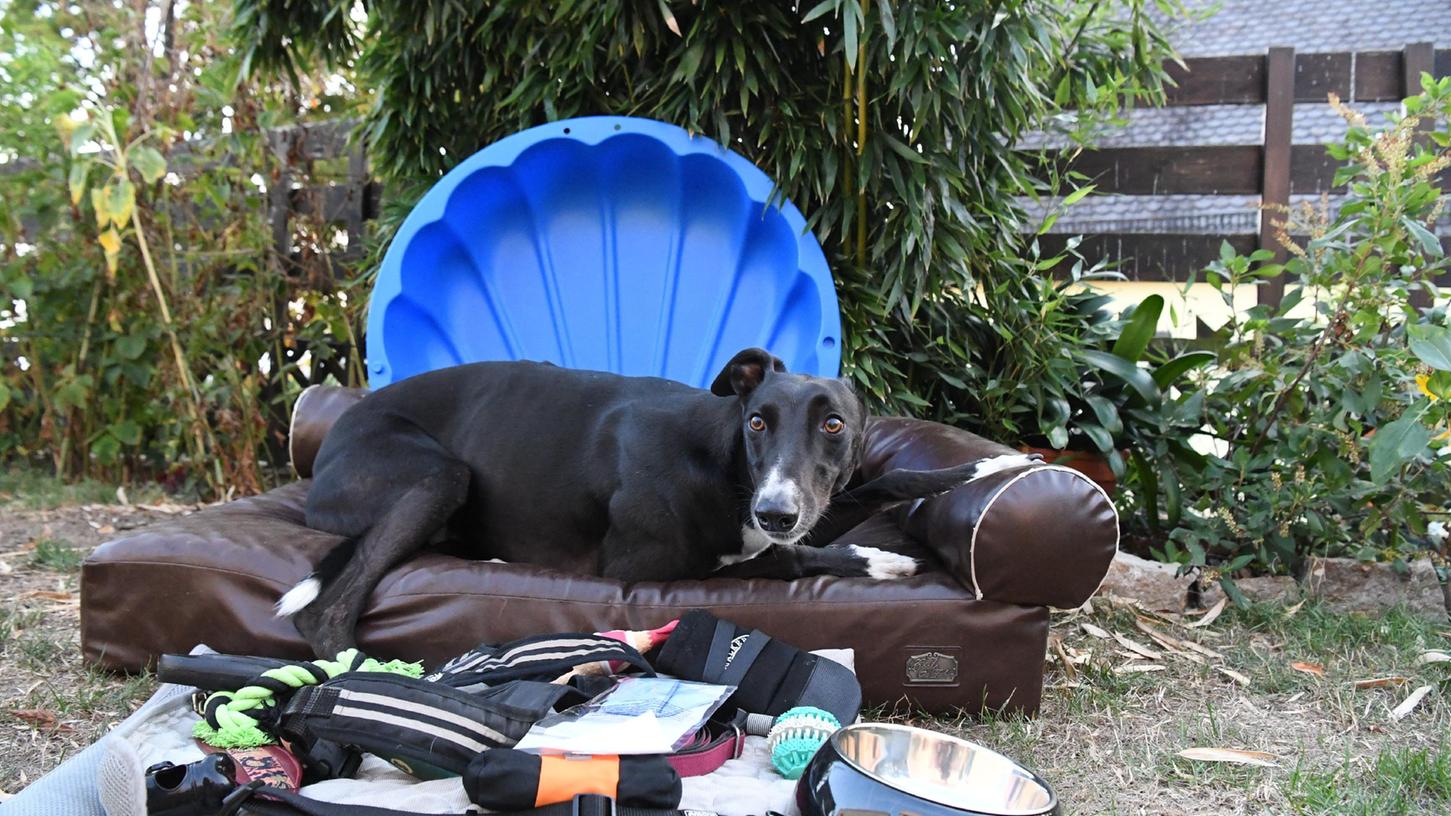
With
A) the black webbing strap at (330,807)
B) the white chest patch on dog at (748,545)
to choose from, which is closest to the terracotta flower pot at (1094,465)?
the white chest patch on dog at (748,545)

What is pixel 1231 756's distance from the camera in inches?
95.1

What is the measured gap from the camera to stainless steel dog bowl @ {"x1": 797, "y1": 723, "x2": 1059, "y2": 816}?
5.32ft

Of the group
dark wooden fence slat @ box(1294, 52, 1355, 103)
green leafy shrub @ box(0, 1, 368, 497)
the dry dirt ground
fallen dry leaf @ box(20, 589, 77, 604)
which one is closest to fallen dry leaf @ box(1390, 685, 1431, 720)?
the dry dirt ground

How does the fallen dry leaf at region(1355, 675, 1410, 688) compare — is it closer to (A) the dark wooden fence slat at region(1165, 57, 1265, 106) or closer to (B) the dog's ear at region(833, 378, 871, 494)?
(B) the dog's ear at region(833, 378, 871, 494)

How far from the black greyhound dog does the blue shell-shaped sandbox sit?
3.10 ft

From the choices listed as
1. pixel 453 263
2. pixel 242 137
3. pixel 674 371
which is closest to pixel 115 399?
pixel 242 137

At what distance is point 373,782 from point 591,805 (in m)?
0.46

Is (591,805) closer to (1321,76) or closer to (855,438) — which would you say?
(855,438)

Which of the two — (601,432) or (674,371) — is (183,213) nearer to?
(674,371)

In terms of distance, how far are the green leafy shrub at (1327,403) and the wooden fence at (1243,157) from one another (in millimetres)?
798

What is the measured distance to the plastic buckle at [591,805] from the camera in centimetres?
168

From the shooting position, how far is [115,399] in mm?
5332

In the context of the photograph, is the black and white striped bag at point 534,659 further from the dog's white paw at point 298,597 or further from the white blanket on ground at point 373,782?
the dog's white paw at point 298,597

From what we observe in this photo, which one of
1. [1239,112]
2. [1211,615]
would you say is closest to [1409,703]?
[1211,615]
